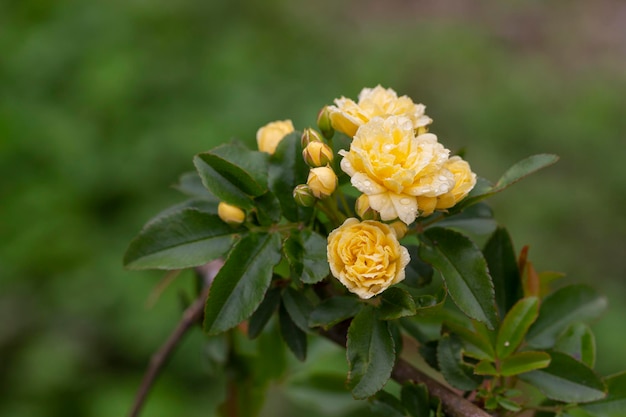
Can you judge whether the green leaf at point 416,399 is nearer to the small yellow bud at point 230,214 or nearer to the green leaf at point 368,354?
the green leaf at point 368,354

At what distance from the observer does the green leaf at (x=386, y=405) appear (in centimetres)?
73

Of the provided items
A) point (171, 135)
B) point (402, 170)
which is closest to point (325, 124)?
point (402, 170)

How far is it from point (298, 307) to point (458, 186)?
22cm

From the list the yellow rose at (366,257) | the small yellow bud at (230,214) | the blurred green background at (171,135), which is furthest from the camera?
the blurred green background at (171,135)

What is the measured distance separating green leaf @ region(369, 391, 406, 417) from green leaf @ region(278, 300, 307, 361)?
98 mm

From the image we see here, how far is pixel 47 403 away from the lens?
222 centimetres

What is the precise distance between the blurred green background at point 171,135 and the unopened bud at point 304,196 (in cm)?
144

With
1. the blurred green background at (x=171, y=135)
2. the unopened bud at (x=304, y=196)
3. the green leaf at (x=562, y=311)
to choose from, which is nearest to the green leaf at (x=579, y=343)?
the green leaf at (x=562, y=311)

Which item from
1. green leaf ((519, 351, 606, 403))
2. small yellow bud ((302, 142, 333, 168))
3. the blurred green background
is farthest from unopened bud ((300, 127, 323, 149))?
the blurred green background

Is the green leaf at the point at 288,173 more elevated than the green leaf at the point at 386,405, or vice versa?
the green leaf at the point at 288,173

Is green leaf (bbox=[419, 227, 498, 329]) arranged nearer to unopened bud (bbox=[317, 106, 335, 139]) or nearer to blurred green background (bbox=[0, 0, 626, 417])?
unopened bud (bbox=[317, 106, 335, 139])

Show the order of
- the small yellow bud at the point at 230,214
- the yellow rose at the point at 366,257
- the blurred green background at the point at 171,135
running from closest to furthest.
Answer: the yellow rose at the point at 366,257
the small yellow bud at the point at 230,214
the blurred green background at the point at 171,135

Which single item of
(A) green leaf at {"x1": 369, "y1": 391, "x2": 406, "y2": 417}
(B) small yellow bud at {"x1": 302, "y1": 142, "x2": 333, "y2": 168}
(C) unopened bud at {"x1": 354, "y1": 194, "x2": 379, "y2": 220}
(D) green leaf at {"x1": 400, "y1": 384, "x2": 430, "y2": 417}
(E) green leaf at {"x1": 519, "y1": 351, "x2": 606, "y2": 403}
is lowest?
(A) green leaf at {"x1": 369, "y1": 391, "x2": 406, "y2": 417}

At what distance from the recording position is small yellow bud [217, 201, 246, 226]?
747 millimetres
